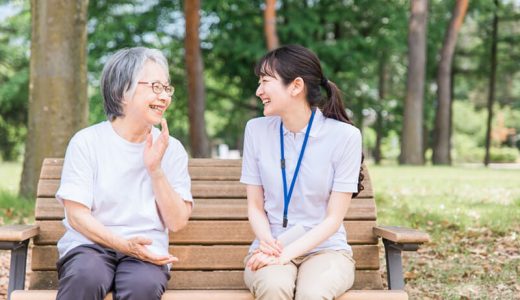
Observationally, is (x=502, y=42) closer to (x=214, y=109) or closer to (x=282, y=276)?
(x=214, y=109)

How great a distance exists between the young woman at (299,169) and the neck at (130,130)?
0.51 meters

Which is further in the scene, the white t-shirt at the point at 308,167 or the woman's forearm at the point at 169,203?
the white t-shirt at the point at 308,167

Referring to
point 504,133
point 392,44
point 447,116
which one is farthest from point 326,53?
point 504,133

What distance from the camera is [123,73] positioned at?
3.33 m

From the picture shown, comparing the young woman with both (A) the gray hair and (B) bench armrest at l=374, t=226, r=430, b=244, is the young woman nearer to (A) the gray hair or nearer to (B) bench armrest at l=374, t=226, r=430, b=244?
(B) bench armrest at l=374, t=226, r=430, b=244

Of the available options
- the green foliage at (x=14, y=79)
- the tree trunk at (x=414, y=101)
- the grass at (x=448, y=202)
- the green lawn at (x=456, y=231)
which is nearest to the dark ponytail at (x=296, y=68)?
the green lawn at (x=456, y=231)

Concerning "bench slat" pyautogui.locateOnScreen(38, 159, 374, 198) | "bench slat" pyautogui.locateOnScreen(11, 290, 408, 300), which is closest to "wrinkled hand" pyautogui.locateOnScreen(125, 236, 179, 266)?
"bench slat" pyautogui.locateOnScreen(11, 290, 408, 300)

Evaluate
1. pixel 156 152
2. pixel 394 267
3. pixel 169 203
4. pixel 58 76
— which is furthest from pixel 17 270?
pixel 58 76

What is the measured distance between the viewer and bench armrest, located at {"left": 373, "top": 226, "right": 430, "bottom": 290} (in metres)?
3.41

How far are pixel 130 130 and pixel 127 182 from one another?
0.25 metres

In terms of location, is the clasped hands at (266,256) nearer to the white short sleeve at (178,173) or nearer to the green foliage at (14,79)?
the white short sleeve at (178,173)

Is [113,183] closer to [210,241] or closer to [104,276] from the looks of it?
[104,276]

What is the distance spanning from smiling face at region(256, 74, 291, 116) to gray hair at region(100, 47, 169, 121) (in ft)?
1.53

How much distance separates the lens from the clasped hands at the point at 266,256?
330 cm
